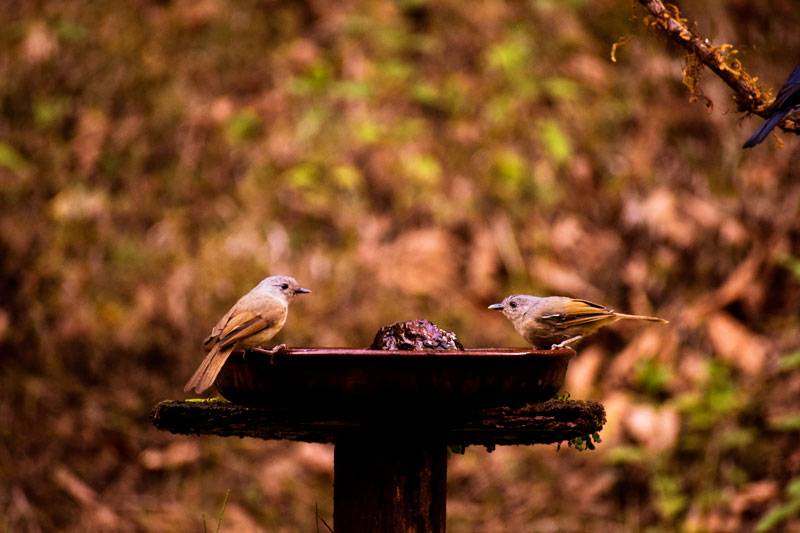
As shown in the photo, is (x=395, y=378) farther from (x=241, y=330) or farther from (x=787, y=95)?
(x=787, y=95)

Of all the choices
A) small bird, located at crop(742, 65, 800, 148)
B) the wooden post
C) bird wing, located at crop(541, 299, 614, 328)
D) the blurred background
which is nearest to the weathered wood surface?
the wooden post

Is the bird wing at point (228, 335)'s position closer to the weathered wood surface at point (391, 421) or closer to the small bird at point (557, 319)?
the weathered wood surface at point (391, 421)

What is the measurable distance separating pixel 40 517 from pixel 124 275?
6.60ft

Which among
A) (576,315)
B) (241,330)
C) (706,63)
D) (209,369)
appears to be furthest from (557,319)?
(209,369)

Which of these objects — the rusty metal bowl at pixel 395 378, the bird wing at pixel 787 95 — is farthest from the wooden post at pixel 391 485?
the bird wing at pixel 787 95

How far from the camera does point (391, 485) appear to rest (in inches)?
117

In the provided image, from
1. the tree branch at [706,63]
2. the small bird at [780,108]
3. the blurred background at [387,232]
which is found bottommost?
the blurred background at [387,232]

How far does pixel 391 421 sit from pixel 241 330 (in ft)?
1.79

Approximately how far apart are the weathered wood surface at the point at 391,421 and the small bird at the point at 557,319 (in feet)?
2.07

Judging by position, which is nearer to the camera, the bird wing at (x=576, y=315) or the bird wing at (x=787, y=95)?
the bird wing at (x=787, y=95)

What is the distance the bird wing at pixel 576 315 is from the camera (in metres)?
3.56

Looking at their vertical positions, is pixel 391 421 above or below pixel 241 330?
below

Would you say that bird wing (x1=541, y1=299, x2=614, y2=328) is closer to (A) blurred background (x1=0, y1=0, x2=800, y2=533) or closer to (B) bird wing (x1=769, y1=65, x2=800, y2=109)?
(B) bird wing (x1=769, y1=65, x2=800, y2=109)

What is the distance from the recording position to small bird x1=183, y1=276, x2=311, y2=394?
2795 mm
